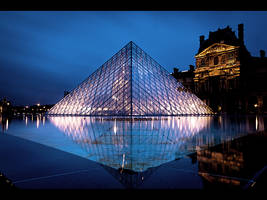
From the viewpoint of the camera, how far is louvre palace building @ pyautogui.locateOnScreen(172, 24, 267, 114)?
36.8 m

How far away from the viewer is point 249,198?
176cm

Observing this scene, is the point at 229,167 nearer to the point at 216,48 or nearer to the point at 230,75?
the point at 230,75

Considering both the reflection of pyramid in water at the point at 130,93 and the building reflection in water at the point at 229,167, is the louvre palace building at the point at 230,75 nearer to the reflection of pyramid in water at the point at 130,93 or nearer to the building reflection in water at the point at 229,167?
the reflection of pyramid in water at the point at 130,93

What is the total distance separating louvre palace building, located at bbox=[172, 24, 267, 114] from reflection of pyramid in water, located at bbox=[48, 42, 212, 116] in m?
14.6

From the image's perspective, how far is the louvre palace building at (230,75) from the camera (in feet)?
121

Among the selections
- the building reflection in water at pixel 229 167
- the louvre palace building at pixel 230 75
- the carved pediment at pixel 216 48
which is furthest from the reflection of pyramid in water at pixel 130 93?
the carved pediment at pixel 216 48

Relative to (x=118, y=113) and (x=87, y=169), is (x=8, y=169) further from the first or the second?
(x=118, y=113)

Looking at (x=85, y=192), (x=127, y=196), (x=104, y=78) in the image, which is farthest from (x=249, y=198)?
(x=104, y=78)

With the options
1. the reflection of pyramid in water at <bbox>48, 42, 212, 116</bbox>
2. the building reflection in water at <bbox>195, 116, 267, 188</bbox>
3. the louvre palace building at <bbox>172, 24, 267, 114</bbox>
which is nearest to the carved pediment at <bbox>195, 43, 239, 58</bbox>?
the louvre palace building at <bbox>172, 24, 267, 114</bbox>

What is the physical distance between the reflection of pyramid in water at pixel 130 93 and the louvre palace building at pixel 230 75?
14.6 m

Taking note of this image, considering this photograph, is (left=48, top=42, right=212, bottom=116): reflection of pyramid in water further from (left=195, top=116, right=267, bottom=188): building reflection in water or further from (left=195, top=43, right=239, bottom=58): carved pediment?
(left=195, top=43, right=239, bottom=58): carved pediment

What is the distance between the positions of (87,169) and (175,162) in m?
1.48
